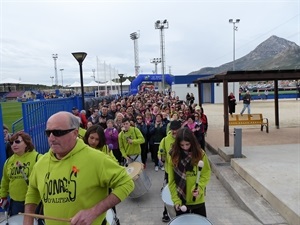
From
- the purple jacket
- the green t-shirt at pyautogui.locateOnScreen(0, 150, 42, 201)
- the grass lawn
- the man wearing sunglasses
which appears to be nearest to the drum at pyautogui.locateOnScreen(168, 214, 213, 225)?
the man wearing sunglasses

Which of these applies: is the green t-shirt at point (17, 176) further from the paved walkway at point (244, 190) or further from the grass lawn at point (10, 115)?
the grass lawn at point (10, 115)

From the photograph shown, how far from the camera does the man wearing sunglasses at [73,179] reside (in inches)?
82.0

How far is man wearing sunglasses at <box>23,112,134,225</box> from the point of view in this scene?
6.83 ft

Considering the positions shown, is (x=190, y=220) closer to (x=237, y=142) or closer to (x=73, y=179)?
(x=73, y=179)

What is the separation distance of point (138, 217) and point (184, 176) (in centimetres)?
238

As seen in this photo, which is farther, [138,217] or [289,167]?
[289,167]

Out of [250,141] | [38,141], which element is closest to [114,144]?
[38,141]

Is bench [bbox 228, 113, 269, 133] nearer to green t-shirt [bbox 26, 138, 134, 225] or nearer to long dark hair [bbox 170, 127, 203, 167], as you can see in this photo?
long dark hair [bbox 170, 127, 203, 167]

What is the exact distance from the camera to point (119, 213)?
18.5 ft

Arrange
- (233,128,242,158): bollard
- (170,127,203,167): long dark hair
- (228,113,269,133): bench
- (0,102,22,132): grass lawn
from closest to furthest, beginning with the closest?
(170,127,203,167): long dark hair → (233,128,242,158): bollard → (228,113,269,133): bench → (0,102,22,132): grass lawn

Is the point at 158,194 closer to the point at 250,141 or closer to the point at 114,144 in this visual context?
the point at 114,144

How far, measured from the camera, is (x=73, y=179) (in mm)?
2086

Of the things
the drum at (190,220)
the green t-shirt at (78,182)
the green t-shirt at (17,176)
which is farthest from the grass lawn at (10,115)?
the green t-shirt at (78,182)

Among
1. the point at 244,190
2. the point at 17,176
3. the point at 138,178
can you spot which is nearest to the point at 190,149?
the point at 138,178
